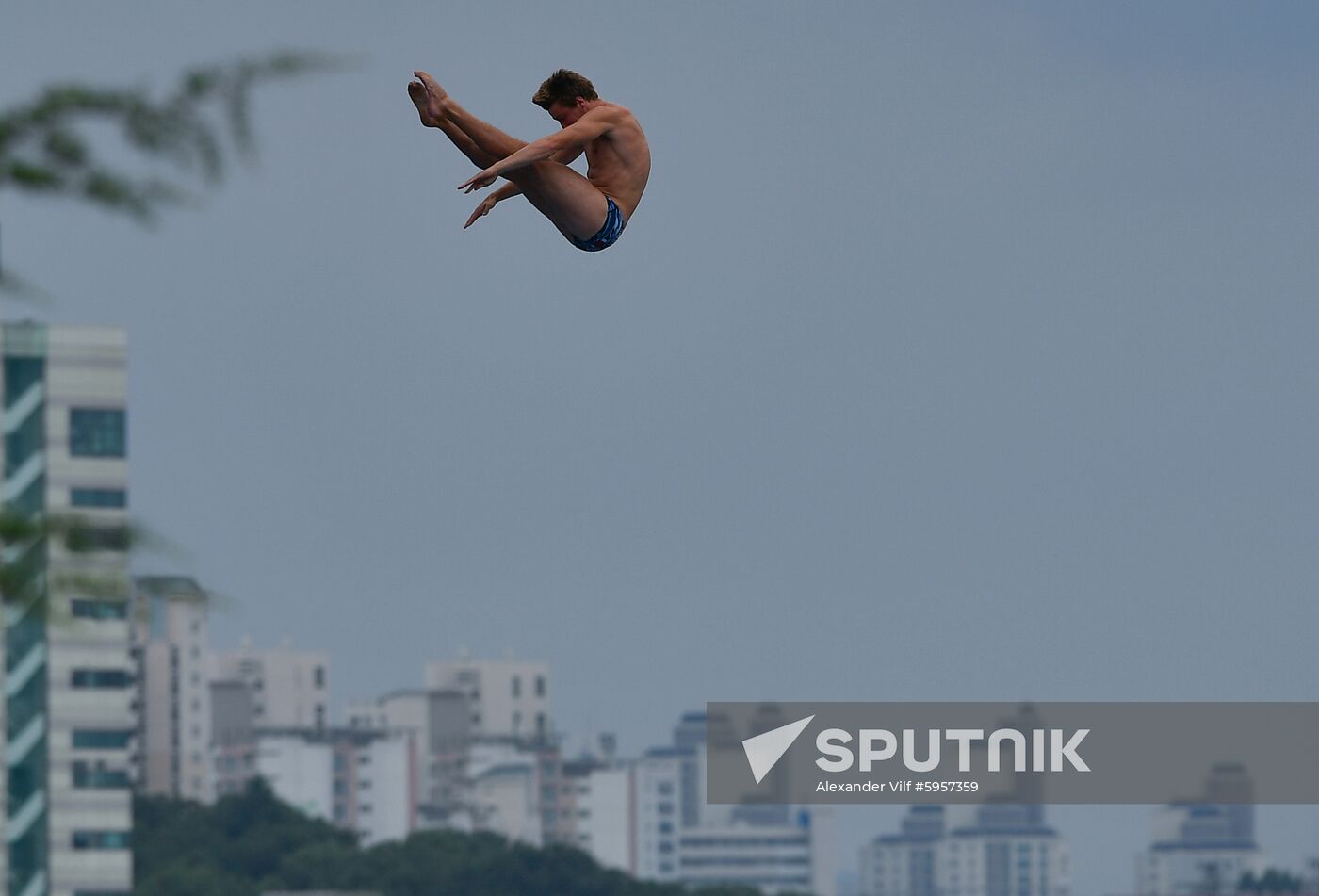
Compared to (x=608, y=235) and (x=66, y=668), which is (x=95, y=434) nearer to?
(x=66, y=668)

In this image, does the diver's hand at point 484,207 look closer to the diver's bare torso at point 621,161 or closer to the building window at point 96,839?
the diver's bare torso at point 621,161

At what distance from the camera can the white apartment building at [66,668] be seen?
10531 centimetres

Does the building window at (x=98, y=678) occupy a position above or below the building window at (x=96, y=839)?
above

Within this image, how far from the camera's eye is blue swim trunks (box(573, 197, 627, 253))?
16.6 metres

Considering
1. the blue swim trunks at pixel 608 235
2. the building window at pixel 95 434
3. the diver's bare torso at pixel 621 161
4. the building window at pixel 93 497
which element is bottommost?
the blue swim trunks at pixel 608 235

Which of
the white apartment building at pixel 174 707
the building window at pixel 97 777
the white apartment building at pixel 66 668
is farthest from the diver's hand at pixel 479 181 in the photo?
the white apartment building at pixel 174 707

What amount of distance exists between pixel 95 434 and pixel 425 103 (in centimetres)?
9628

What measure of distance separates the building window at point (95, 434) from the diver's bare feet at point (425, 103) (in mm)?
95177

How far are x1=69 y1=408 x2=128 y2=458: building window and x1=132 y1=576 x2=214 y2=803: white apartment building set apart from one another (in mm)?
62090

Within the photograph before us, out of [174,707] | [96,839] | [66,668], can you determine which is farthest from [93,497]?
[174,707]

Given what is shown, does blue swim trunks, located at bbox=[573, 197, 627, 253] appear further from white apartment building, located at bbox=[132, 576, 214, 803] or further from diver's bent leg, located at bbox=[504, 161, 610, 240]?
white apartment building, located at bbox=[132, 576, 214, 803]

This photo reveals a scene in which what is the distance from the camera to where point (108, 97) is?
9.25 meters

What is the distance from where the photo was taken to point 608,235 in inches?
655

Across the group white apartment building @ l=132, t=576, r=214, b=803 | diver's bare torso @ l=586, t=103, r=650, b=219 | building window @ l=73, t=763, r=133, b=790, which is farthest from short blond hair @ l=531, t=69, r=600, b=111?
white apartment building @ l=132, t=576, r=214, b=803
